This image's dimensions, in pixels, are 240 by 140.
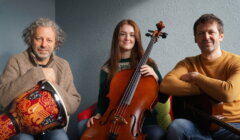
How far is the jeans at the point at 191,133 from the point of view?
120 centimetres

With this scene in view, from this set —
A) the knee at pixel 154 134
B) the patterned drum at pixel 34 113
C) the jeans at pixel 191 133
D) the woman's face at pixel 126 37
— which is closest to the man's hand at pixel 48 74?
the patterned drum at pixel 34 113

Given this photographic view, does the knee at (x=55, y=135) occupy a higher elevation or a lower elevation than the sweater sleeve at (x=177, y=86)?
lower

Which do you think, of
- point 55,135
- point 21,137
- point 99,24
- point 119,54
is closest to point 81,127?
point 55,135

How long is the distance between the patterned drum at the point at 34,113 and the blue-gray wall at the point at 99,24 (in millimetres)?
975

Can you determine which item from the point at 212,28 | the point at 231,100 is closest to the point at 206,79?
the point at 231,100

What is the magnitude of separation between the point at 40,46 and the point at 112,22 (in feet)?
2.62

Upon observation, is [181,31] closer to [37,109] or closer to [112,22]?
[112,22]

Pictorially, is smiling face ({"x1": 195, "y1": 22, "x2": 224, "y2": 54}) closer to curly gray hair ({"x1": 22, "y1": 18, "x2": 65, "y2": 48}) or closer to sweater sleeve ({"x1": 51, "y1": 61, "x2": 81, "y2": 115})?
sweater sleeve ({"x1": 51, "y1": 61, "x2": 81, "y2": 115})

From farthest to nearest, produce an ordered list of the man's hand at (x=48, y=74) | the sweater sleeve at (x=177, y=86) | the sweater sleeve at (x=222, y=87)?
the man's hand at (x=48, y=74) < the sweater sleeve at (x=177, y=86) < the sweater sleeve at (x=222, y=87)

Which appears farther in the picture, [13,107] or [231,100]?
[13,107]

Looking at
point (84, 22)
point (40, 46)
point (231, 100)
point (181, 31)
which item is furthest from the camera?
point (84, 22)

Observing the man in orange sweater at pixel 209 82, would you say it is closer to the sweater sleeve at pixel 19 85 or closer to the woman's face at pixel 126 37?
the woman's face at pixel 126 37

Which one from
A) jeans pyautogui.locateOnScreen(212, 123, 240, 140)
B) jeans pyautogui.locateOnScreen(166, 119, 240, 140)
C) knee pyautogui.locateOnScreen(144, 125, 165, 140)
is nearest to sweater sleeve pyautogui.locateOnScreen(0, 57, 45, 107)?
knee pyautogui.locateOnScreen(144, 125, 165, 140)

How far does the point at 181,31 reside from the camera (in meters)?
1.89
